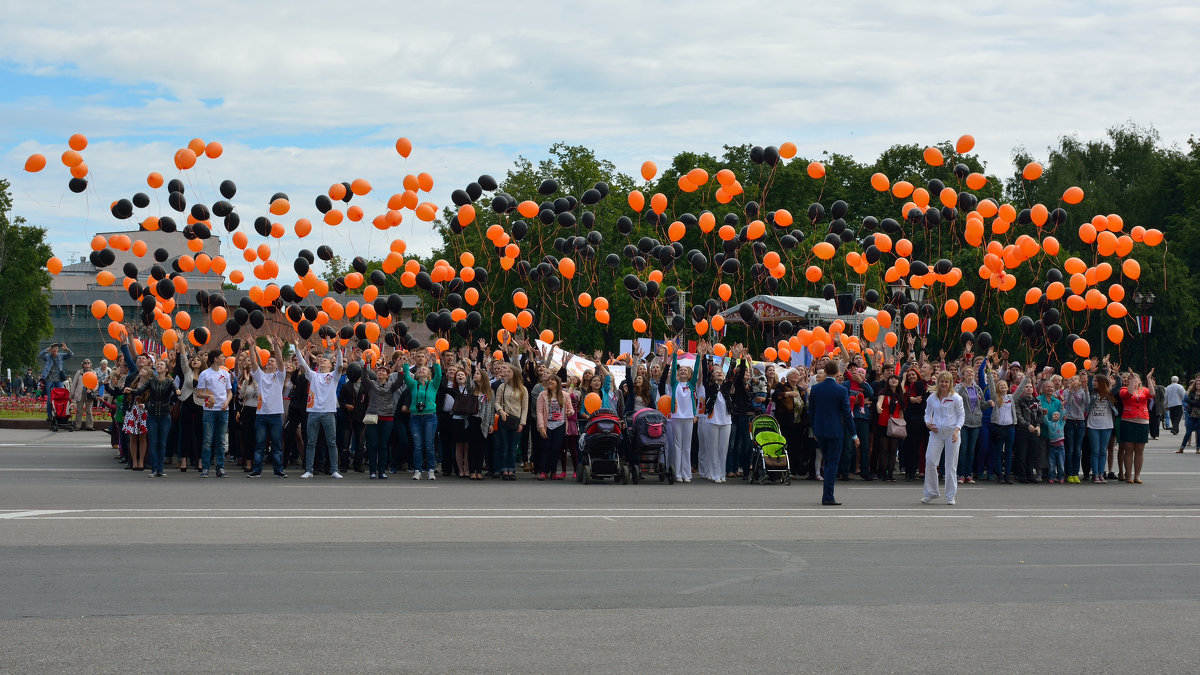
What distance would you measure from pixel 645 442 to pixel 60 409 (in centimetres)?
1748

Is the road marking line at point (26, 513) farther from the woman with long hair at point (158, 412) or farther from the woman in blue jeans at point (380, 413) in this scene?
the woman in blue jeans at point (380, 413)

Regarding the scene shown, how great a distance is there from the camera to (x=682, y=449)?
1908 cm

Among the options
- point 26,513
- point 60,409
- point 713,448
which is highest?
point 713,448

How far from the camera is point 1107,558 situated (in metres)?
10.9

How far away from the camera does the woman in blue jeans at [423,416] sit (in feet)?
60.4

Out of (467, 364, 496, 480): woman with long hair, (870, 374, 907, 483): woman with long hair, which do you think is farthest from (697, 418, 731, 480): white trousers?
(467, 364, 496, 480): woman with long hair

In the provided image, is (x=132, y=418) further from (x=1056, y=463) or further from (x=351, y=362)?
(x=1056, y=463)

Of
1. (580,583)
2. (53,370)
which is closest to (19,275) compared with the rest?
Answer: (53,370)

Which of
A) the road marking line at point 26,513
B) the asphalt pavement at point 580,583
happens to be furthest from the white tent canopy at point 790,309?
the road marking line at point 26,513

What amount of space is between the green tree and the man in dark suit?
230 feet

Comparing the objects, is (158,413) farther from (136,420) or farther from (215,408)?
(136,420)

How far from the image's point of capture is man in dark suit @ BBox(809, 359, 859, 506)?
15.0 m

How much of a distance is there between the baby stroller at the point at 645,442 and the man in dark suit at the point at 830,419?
3607mm

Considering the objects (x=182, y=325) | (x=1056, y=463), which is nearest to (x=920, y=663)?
(x=1056, y=463)
